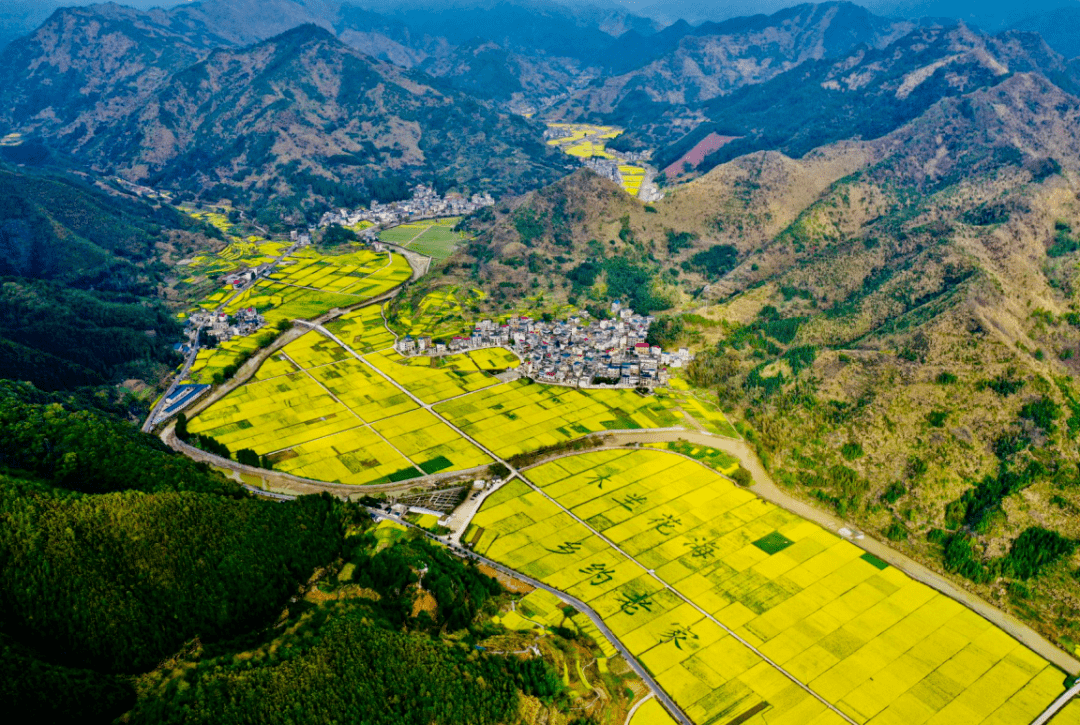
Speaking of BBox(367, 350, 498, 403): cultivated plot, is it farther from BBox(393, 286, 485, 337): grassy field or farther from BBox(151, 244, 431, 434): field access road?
BBox(151, 244, 431, 434): field access road

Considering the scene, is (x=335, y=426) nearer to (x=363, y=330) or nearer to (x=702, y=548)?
(x=363, y=330)

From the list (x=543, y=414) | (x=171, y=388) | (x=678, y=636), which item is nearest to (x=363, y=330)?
(x=171, y=388)

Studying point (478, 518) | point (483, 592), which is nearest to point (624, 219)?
point (478, 518)

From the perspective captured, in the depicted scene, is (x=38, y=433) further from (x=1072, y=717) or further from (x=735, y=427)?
(x=1072, y=717)

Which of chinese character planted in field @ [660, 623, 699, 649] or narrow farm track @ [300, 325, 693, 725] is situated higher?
chinese character planted in field @ [660, 623, 699, 649]

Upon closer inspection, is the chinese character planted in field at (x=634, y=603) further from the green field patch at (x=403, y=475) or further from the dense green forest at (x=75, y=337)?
the dense green forest at (x=75, y=337)

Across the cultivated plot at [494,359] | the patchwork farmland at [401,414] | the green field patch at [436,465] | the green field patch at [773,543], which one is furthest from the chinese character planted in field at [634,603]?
the cultivated plot at [494,359]

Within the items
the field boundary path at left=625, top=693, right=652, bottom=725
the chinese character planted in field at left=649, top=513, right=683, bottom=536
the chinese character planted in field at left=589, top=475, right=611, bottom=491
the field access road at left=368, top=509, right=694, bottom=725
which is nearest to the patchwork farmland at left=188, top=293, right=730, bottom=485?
the chinese character planted in field at left=589, top=475, right=611, bottom=491
